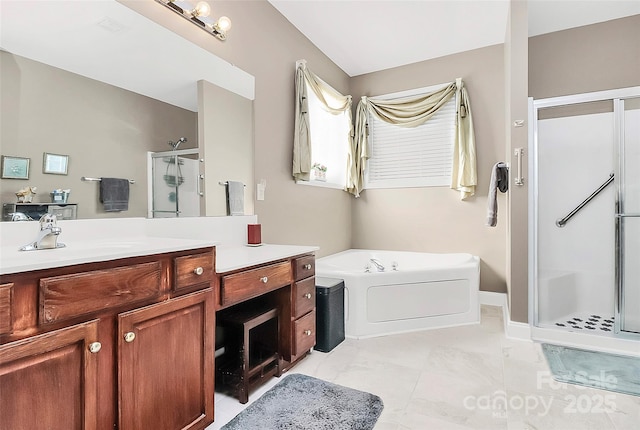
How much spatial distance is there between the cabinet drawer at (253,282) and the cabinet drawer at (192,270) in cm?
13

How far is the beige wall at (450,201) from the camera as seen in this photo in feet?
11.3

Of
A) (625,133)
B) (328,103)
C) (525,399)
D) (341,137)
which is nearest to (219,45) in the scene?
(328,103)

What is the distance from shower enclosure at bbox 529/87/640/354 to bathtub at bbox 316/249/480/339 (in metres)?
0.49

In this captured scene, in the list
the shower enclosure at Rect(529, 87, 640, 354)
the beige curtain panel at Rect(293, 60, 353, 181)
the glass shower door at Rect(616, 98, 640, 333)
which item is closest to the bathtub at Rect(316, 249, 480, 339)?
the shower enclosure at Rect(529, 87, 640, 354)

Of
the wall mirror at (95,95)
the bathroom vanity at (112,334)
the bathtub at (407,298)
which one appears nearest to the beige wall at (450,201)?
the bathtub at (407,298)

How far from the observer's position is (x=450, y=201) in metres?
3.64

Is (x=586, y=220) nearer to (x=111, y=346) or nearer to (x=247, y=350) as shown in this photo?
(x=247, y=350)

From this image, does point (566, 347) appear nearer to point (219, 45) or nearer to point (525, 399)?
point (525, 399)

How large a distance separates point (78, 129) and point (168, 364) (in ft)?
3.46

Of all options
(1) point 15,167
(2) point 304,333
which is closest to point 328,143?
(2) point 304,333

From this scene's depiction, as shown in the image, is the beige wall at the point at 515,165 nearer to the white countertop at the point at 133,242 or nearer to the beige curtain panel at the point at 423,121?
the beige curtain panel at the point at 423,121

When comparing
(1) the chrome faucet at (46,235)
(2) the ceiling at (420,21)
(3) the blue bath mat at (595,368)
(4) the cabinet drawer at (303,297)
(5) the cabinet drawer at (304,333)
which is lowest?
(3) the blue bath mat at (595,368)

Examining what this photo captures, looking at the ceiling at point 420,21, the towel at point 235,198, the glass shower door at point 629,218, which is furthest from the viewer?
the ceiling at point 420,21

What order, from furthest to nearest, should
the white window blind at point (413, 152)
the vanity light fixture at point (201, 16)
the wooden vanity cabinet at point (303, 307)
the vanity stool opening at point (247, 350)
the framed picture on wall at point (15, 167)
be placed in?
the white window blind at point (413, 152) → the wooden vanity cabinet at point (303, 307) → the vanity light fixture at point (201, 16) → the vanity stool opening at point (247, 350) → the framed picture on wall at point (15, 167)
